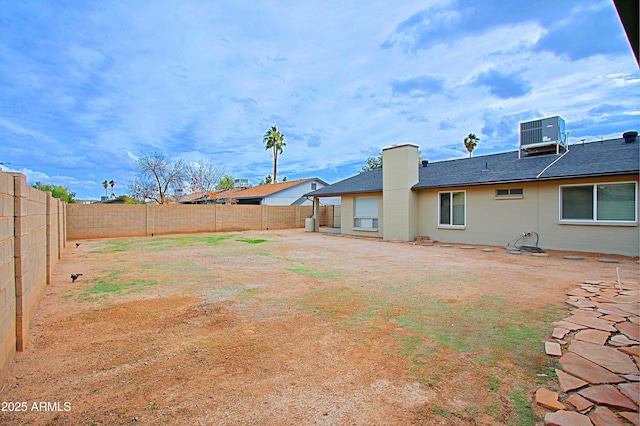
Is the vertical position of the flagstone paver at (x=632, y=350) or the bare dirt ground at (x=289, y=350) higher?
the flagstone paver at (x=632, y=350)

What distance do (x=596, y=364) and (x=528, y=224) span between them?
9594mm

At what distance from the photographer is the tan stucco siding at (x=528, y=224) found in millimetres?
9397

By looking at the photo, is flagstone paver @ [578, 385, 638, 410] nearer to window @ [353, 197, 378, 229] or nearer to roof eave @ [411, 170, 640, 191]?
roof eave @ [411, 170, 640, 191]

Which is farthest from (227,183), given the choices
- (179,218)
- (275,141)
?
(179,218)

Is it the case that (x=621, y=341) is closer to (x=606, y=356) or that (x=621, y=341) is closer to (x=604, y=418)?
(x=606, y=356)

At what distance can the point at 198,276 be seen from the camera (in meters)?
6.79

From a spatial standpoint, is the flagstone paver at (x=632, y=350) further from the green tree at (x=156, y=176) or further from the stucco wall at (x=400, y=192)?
the green tree at (x=156, y=176)

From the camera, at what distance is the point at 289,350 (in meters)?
3.16

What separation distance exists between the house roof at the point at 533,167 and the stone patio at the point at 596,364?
6.47 m

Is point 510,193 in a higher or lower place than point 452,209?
higher

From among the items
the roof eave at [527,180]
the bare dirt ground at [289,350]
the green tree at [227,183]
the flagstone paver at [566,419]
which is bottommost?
the bare dirt ground at [289,350]

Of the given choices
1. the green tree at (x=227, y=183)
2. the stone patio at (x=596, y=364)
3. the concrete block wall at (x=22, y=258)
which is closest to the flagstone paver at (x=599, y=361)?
the stone patio at (x=596, y=364)

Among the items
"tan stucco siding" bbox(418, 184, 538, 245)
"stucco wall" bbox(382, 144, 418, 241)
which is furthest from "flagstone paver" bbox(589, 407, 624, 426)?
"stucco wall" bbox(382, 144, 418, 241)

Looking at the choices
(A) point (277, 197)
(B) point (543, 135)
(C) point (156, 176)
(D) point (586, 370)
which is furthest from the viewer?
(A) point (277, 197)
